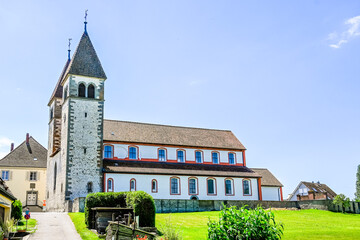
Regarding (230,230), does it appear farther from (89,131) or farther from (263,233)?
(89,131)

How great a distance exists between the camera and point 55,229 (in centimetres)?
2562

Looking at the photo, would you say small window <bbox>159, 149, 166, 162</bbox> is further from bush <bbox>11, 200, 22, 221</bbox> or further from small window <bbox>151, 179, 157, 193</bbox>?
bush <bbox>11, 200, 22, 221</bbox>

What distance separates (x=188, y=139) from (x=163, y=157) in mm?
4714

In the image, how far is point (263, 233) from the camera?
1088cm

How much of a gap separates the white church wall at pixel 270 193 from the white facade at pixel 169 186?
13.8 feet

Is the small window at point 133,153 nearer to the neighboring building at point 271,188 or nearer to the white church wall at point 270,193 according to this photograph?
the neighboring building at point 271,188

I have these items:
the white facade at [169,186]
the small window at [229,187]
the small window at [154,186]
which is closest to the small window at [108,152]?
the white facade at [169,186]

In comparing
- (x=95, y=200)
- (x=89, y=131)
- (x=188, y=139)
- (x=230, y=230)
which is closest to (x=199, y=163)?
(x=188, y=139)

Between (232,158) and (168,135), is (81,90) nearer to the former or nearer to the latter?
(168,135)

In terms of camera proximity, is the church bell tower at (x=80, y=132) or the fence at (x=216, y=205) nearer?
the fence at (x=216, y=205)

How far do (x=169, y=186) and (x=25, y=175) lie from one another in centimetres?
2510

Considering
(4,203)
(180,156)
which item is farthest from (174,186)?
(4,203)

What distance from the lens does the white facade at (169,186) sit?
1642 inches

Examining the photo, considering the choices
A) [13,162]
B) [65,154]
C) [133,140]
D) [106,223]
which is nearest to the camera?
[106,223]
